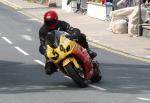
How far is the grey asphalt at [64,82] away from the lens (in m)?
11.7

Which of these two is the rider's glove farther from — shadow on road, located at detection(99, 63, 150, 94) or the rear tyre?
shadow on road, located at detection(99, 63, 150, 94)

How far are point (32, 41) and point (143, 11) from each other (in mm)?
5375

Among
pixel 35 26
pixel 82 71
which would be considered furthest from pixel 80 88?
pixel 35 26

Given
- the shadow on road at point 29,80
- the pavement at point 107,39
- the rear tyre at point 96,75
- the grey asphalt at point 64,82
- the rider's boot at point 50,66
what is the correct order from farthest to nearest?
1. the pavement at point 107,39
2. the rear tyre at point 96,75
3. the rider's boot at point 50,66
4. the shadow on road at point 29,80
5. the grey asphalt at point 64,82

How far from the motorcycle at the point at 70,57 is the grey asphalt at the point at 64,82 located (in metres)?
0.33

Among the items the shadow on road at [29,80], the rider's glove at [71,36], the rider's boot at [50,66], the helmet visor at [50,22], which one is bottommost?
the shadow on road at [29,80]

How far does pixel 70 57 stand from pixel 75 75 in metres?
0.43

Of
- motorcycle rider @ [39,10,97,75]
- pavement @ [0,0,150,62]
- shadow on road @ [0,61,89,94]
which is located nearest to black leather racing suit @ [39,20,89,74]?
motorcycle rider @ [39,10,97,75]

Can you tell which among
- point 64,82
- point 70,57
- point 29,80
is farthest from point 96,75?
point 29,80

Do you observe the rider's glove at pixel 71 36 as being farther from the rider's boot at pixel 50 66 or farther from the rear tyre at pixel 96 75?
the rear tyre at pixel 96 75

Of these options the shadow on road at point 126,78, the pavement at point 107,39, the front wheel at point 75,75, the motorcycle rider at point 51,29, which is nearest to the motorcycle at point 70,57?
the front wheel at point 75,75

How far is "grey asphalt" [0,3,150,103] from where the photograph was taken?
11.7m

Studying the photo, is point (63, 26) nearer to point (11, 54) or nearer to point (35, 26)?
point (11, 54)

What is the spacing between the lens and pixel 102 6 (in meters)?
35.1
